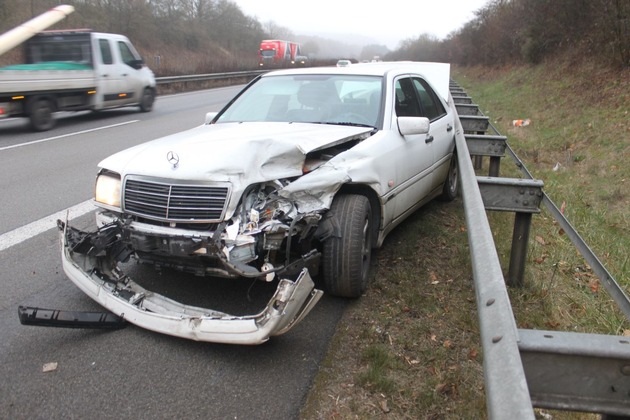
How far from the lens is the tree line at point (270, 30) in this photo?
48.1 feet

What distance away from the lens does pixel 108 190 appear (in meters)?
3.72

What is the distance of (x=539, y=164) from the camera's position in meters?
9.34

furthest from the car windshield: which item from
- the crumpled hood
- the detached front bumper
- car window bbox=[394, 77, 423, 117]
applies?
the detached front bumper

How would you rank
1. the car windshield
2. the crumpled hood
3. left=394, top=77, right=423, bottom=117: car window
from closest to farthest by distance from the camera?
the crumpled hood < the car windshield < left=394, top=77, right=423, bottom=117: car window

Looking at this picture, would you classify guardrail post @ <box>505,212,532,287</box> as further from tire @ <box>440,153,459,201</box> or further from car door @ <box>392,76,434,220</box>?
tire @ <box>440,153,459,201</box>

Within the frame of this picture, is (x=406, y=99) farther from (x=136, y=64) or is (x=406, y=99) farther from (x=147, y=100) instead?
(x=147, y=100)

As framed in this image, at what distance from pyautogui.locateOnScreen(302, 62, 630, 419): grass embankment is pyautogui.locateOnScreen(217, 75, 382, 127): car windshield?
4.23 ft

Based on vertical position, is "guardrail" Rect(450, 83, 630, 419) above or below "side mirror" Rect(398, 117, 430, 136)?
below

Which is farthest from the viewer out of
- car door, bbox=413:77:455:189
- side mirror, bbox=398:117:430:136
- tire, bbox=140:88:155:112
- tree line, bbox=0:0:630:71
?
tire, bbox=140:88:155:112

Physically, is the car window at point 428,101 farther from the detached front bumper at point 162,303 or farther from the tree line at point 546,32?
the tree line at point 546,32

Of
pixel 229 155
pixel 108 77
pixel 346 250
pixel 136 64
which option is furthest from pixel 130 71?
pixel 346 250

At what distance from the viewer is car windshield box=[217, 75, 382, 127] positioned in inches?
187

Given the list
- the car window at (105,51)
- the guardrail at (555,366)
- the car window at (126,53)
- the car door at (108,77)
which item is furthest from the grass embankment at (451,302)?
the car window at (126,53)

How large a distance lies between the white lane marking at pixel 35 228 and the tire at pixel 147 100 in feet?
34.0
